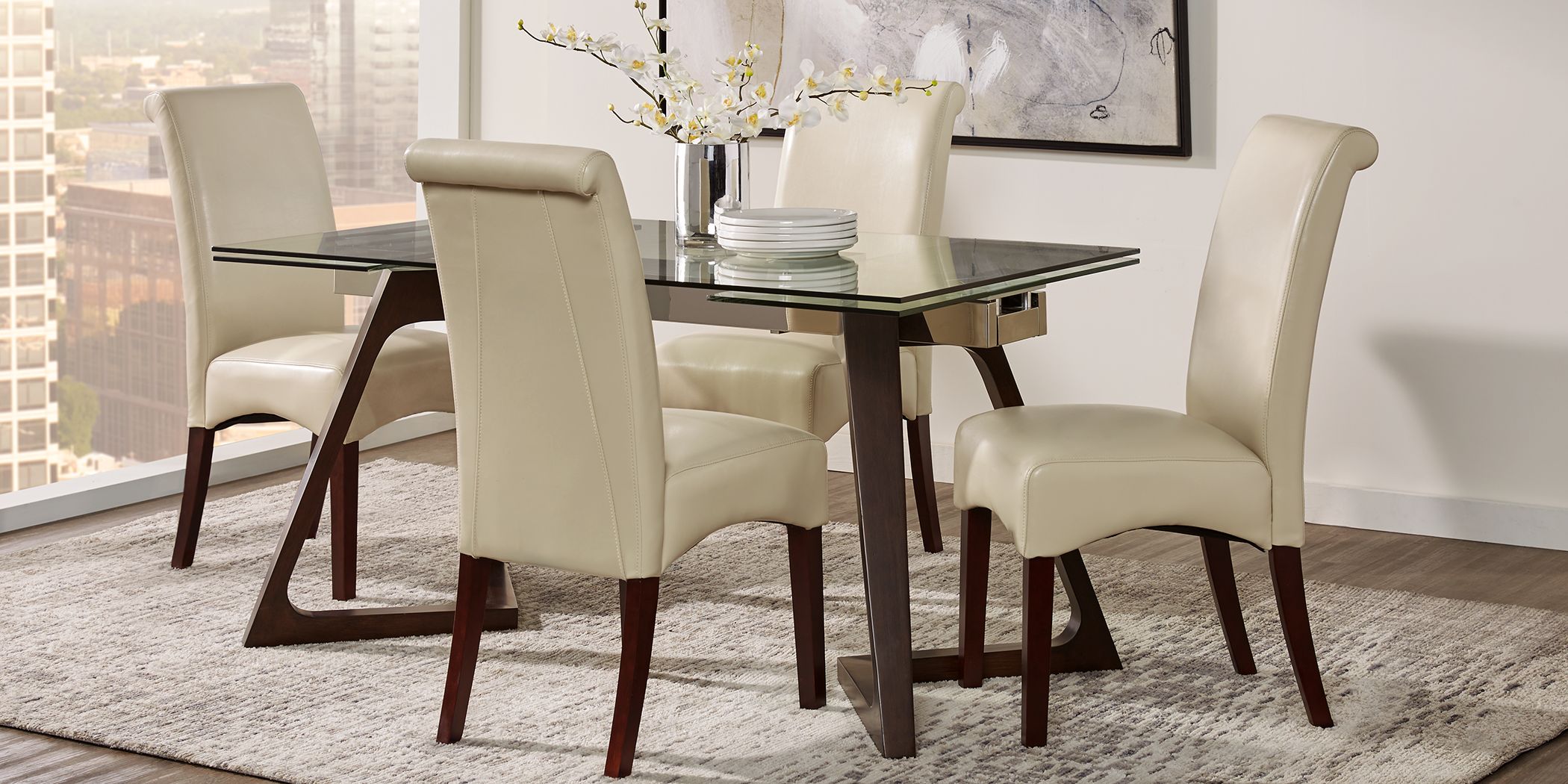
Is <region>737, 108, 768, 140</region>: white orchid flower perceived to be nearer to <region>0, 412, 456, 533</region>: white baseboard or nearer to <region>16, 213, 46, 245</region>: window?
<region>0, 412, 456, 533</region>: white baseboard

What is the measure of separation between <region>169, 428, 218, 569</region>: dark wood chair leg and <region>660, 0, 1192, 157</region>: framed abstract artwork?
76.5 inches

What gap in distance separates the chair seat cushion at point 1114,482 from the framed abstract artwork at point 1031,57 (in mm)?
1693

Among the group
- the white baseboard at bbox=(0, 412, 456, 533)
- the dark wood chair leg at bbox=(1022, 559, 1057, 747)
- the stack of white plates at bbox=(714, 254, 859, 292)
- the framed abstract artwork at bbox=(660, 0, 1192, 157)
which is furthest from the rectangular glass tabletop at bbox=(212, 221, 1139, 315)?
the framed abstract artwork at bbox=(660, 0, 1192, 157)

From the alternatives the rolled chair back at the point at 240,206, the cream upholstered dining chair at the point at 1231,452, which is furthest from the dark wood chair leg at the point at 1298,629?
the rolled chair back at the point at 240,206

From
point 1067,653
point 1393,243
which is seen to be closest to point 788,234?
point 1067,653

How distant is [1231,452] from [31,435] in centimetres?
315

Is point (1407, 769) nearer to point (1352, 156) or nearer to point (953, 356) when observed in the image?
point (1352, 156)

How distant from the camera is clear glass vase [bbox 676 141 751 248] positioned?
312 centimetres

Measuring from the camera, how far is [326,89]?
202 inches

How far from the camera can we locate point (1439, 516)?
158 inches

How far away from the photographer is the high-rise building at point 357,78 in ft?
16.6

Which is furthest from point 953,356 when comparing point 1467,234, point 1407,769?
point 1407,769

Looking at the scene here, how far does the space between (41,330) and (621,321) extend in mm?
2660

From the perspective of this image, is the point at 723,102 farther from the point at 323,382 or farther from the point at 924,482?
the point at 924,482
